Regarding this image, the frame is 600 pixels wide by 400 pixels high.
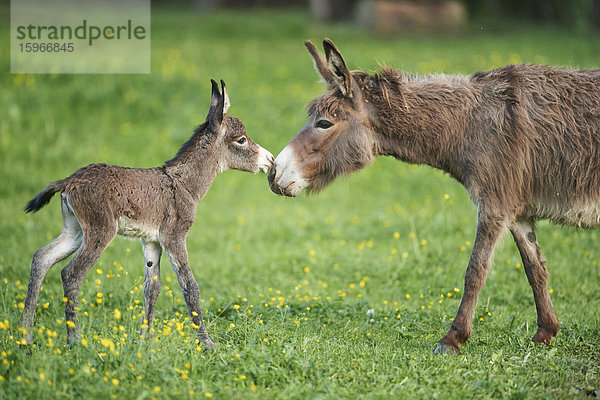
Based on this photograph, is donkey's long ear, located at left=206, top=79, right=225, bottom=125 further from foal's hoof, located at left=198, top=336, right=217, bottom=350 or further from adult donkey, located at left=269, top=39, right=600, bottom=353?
foal's hoof, located at left=198, top=336, right=217, bottom=350

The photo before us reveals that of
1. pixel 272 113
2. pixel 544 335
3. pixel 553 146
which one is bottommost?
pixel 544 335

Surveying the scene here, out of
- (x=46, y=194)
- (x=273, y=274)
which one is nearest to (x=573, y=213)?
(x=273, y=274)

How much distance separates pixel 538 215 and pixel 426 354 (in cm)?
171

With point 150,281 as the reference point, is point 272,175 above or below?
above

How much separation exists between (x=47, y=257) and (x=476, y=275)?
3.66 metres

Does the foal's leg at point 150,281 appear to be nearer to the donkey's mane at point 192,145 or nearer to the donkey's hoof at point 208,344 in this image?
the donkey's hoof at point 208,344

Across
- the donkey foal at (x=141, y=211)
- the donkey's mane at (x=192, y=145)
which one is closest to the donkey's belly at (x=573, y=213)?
the donkey foal at (x=141, y=211)

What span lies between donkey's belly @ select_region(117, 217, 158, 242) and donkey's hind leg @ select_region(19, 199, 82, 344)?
0.41m

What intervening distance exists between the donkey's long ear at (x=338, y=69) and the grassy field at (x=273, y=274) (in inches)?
88.2

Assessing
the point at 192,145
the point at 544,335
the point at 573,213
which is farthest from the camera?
the point at 544,335

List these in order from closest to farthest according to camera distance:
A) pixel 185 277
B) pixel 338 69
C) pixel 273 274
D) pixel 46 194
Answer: pixel 46 194
pixel 185 277
pixel 338 69
pixel 273 274

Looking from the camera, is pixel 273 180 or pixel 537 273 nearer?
pixel 273 180

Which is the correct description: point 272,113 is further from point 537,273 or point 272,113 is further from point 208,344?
point 208,344

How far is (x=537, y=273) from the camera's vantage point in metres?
6.13
